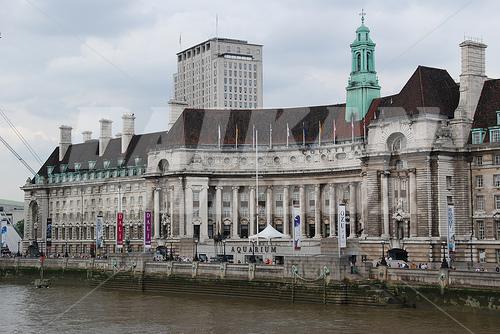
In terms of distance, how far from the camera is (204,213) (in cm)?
11231

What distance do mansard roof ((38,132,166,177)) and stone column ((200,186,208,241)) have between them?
10.1 m

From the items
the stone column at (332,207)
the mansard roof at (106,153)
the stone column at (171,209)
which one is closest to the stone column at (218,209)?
the stone column at (171,209)

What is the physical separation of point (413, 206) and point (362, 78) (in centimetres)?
2472

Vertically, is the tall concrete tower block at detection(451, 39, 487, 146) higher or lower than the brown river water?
higher

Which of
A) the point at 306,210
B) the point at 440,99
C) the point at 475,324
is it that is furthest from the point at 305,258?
the point at 306,210

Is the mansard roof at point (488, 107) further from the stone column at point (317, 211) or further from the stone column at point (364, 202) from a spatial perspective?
the stone column at point (317, 211)

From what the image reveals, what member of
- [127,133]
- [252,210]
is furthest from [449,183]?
[127,133]

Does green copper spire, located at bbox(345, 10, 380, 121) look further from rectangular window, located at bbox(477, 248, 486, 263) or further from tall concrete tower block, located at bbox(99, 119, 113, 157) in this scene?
tall concrete tower block, located at bbox(99, 119, 113, 157)

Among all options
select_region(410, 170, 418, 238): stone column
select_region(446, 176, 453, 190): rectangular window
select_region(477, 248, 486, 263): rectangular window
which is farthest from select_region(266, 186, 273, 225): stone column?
select_region(477, 248, 486, 263): rectangular window

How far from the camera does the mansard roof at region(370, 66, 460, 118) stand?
91438 mm

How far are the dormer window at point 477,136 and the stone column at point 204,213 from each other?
3723cm

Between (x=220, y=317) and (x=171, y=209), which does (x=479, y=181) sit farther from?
(x=171, y=209)

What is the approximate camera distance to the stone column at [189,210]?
11100cm

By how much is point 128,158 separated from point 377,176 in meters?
49.1
